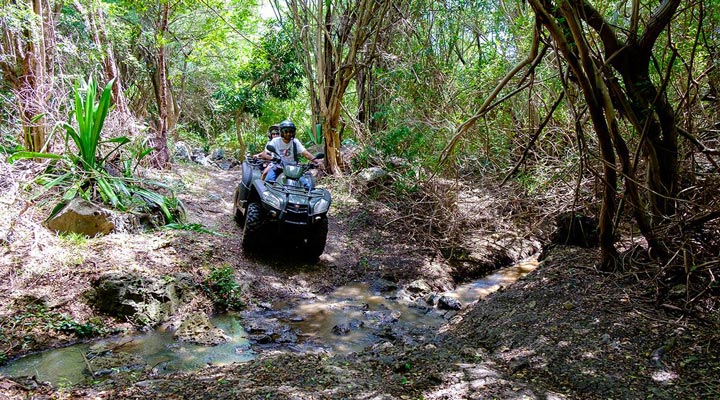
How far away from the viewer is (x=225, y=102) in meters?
16.8

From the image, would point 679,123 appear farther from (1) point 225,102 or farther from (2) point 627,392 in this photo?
(1) point 225,102

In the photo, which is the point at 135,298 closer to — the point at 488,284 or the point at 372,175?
the point at 488,284

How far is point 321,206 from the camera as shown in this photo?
5.67 m

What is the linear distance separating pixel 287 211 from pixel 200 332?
68.8 inches

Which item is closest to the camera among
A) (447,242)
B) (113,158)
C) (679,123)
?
(679,123)

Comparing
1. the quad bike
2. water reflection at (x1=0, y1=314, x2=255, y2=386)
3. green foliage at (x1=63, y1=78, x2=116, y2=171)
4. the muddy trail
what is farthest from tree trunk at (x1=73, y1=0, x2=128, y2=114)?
water reflection at (x1=0, y1=314, x2=255, y2=386)

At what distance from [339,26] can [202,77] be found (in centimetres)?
1105

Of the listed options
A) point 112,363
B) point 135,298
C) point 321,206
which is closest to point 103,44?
point 321,206

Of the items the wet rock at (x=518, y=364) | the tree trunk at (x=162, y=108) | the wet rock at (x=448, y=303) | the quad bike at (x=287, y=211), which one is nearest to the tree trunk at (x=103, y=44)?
the tree trunk at (x=162, y=108)

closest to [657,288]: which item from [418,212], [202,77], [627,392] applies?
[627,392]

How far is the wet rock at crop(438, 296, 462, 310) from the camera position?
555 centimetres

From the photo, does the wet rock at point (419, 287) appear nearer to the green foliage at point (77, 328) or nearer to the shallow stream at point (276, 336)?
the shallow stream at point (276, 336)

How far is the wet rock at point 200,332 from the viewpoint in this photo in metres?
4.11

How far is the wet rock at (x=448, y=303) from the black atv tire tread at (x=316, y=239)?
1.63 m
